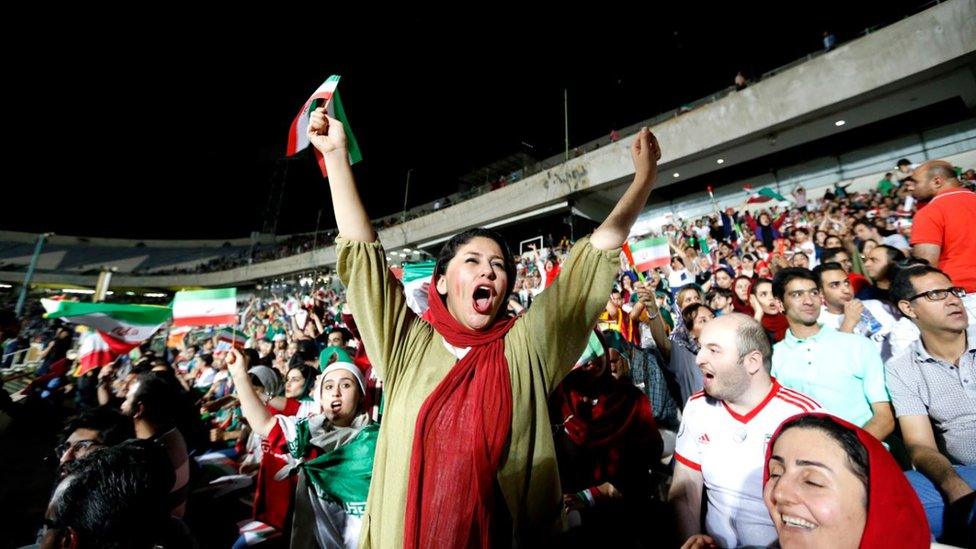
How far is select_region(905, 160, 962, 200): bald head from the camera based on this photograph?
9.74ft

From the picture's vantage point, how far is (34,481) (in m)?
4.15

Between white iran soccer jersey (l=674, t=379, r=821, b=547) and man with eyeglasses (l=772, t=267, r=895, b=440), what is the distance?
32.8 inches

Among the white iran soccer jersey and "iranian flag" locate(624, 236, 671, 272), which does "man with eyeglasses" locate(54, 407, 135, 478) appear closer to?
the white iran soccer jersey

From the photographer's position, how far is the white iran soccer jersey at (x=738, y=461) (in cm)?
163

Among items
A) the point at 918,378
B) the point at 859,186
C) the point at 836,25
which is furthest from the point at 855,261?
the point at 836,25

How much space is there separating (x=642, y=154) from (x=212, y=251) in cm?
4766

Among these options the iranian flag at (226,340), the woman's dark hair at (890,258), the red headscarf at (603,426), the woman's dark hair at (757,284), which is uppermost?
the woman's dark hair at (890,258)

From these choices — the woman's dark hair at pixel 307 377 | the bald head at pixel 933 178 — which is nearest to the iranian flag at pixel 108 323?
the woman's dark hair at pixel 307 377

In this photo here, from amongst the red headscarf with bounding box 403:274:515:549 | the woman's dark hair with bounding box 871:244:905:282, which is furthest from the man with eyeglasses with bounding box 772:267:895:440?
the red headscarf with bounding box 403:274:515:549

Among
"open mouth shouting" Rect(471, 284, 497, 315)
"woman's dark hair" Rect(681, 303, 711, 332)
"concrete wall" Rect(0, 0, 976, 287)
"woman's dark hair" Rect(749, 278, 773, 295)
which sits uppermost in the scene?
"concrete wall" Rect(0, 0, 976, 287)

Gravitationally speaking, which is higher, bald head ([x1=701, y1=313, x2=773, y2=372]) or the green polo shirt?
bald head ([x1=701, y1=313, x2=773, y2=372])

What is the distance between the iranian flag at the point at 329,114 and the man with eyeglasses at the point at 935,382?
2861mm

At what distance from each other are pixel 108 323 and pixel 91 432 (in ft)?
10.9

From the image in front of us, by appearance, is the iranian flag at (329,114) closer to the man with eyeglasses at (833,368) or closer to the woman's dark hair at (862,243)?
the man with eyeglasses at (833,368)
